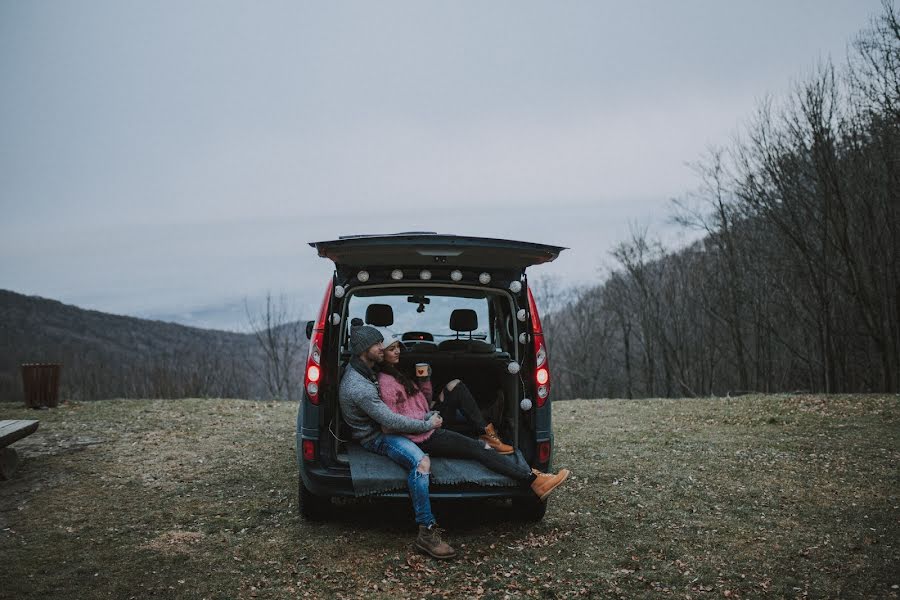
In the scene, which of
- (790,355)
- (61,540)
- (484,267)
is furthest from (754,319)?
(61,540)

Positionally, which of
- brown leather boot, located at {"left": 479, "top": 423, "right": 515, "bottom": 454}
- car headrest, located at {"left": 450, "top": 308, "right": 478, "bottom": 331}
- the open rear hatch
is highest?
the open rear hatch

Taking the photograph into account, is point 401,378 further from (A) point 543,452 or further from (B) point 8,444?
(B) point 8,444

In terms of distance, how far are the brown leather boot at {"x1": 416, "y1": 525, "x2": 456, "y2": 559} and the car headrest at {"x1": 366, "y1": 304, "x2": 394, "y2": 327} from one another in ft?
6.89

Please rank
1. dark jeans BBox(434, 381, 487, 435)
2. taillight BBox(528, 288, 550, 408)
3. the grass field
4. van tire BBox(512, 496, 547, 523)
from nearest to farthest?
Result: the grass field < taillight BBox(528, 288, 550, 408) < van tire BBox(512, 496, 547, 523) < dark jeans BBox(434, 381, 487, 435)

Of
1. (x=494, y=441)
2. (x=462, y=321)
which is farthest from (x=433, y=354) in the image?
(x=494, y=441)

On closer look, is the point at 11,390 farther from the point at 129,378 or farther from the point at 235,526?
the point at 235,526

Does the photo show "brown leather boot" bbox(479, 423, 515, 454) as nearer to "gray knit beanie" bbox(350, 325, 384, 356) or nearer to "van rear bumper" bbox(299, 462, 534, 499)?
"van rear bumper" bbox(299, 462, 534, 499)

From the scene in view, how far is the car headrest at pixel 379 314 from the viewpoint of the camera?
6.04m

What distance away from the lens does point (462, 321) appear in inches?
247

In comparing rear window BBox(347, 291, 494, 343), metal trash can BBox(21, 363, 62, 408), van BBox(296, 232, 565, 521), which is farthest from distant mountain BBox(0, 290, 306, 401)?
van BBox(296, 232, 565, 521)

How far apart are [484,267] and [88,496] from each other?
4.37 m

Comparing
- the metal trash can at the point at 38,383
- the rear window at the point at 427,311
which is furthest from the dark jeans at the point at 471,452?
the metal trash can at the point at 38,383

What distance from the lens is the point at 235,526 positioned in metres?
5.21

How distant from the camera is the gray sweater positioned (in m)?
4.81
